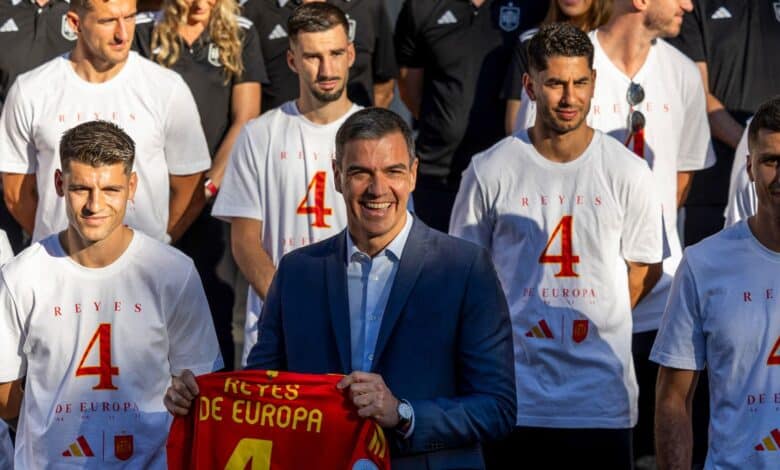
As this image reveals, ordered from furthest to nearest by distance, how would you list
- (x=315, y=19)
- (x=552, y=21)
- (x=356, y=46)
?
1. (x=356, y=46)
2. (x=552, y=21)
3. (x=315, y=19)

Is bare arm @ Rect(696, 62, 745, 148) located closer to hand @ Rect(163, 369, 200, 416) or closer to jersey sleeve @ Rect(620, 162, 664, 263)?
jersey sleeve @ Rect(620, 162, 664, 263)

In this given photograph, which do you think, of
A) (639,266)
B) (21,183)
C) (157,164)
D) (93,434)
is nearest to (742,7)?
(639,266)

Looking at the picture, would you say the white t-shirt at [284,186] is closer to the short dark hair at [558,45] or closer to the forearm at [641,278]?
the short dark hair at [558,45]

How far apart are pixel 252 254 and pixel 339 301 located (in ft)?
6.96

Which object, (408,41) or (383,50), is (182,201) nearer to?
(383,50)

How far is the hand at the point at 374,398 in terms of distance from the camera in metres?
4.72

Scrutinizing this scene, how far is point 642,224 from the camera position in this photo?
A: 659 cm

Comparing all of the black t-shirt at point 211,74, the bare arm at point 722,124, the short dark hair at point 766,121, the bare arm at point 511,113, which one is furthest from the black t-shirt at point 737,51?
the short dark hair at point 766,121

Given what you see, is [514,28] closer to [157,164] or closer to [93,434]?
[157,164]

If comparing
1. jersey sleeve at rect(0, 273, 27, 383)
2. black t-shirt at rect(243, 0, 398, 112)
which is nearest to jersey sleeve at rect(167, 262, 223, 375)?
jersey sleeve at rect(0, 273, 27, 383)

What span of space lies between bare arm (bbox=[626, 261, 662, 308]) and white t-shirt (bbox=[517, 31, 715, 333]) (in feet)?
1.16

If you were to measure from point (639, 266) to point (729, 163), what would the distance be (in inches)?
67.1

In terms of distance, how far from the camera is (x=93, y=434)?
232 inches

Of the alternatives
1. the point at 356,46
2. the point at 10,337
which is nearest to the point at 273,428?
the point at 10,337
